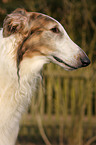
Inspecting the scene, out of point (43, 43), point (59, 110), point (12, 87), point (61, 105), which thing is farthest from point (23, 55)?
point (59, 110)

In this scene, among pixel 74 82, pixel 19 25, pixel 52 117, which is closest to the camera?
pixel 19 25

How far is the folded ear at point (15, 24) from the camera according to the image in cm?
286

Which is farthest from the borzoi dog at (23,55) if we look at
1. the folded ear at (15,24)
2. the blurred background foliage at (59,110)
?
the blurred background foliage at (59,110)

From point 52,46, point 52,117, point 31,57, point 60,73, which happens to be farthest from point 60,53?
point 52,117

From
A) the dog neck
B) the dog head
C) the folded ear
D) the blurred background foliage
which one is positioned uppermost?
the folded ear

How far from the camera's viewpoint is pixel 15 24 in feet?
9.45

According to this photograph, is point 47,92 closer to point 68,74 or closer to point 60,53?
point 68,74

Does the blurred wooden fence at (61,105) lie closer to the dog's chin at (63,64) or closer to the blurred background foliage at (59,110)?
the blurred background foliage at (59,110)

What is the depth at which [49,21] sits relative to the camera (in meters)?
3.03

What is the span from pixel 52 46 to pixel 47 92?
3.56 meters

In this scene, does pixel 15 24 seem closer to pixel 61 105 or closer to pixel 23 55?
pixel 23 55

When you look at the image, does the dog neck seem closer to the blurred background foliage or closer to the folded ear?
the folded ear

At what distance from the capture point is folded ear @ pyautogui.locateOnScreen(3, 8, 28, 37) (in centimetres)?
286

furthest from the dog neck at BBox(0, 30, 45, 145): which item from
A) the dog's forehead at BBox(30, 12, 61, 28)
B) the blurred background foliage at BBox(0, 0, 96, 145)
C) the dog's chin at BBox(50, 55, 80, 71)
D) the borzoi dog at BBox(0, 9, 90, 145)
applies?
the blurred background foliage at BBox(0, 0, 96, 145)
